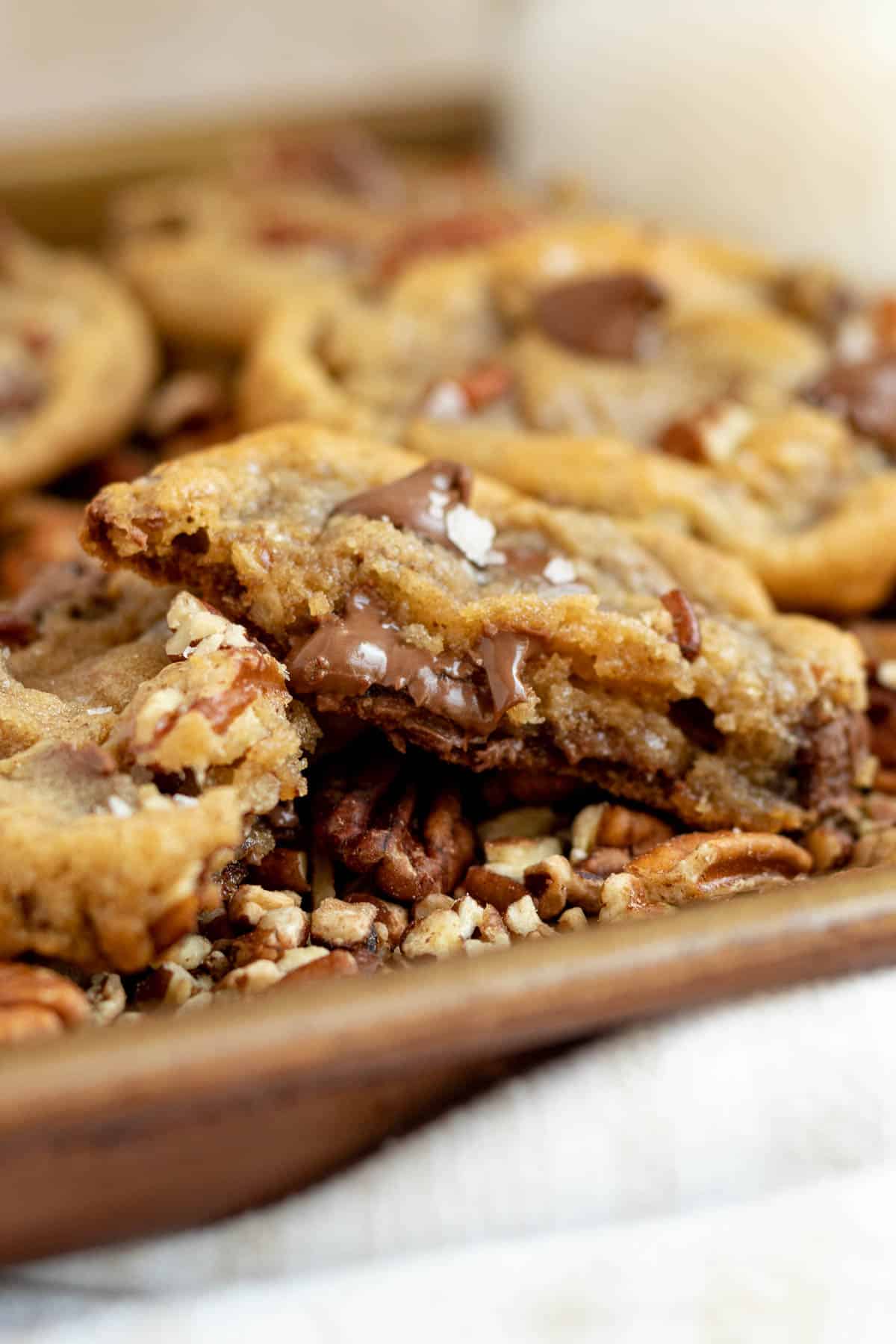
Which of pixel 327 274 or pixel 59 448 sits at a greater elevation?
pixel 327 274

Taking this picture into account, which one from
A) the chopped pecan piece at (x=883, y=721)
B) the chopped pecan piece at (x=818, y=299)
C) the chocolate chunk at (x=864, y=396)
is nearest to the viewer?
the chopped pecan piece at (x=883, y=721)

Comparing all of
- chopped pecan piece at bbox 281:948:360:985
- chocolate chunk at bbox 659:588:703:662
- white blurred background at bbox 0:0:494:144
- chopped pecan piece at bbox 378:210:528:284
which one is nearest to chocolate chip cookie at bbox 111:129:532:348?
chopped pecan piece at bbox 378:210:528:284

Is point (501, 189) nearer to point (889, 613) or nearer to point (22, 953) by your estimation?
point (889, 613)

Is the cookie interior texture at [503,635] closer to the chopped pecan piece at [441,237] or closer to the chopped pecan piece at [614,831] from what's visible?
the chopped pecan piece at [614,831]

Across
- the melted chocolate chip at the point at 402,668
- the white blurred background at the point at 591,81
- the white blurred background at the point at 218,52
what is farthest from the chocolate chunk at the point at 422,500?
the white blurred background at the point at 218,52

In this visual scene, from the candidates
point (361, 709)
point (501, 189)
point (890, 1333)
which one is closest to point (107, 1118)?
point (361, 709)

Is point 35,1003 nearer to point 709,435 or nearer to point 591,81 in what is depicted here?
point 709,435

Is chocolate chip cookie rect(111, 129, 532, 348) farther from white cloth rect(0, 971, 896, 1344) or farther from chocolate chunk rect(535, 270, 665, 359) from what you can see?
white cloth rect(0, 971, 896, 1344)
